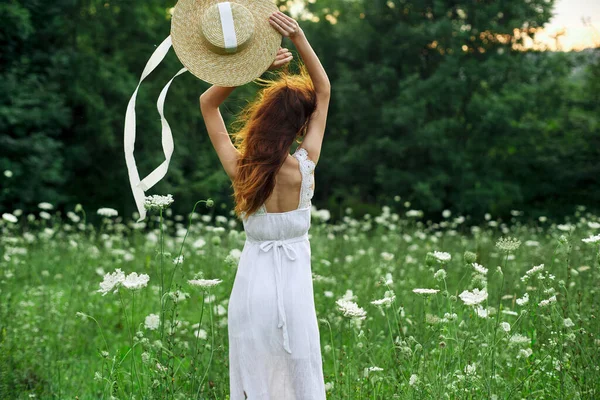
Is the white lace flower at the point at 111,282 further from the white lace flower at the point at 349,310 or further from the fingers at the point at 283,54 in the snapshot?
the fingers at the point at 283,54

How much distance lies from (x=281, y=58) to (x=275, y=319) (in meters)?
1.17

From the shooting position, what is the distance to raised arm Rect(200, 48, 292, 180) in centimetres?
319

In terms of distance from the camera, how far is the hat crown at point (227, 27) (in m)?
2.98

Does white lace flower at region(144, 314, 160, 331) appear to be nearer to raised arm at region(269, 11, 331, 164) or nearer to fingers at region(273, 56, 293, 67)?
raised arm at region(269, 11, 331, 164)

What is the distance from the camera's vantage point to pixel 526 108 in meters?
24.4

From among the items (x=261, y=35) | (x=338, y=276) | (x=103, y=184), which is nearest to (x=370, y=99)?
(x=103, y=184)

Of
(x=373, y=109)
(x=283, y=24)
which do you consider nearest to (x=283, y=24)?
(x=283, y=24)

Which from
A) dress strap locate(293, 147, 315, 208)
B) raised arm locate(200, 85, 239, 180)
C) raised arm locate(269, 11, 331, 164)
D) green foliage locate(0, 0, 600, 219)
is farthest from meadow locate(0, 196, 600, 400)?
green foliage locate(0, 0, 600, 219)

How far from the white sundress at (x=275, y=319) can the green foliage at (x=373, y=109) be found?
15.7m

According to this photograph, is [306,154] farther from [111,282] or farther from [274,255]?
[111,282]

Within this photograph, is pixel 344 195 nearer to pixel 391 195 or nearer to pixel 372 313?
pixel 391 195

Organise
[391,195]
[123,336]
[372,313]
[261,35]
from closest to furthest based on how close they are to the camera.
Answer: [261,35]
[372,313]
[123,336]
[391,195]

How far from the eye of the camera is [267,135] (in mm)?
3088

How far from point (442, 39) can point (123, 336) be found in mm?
21960
